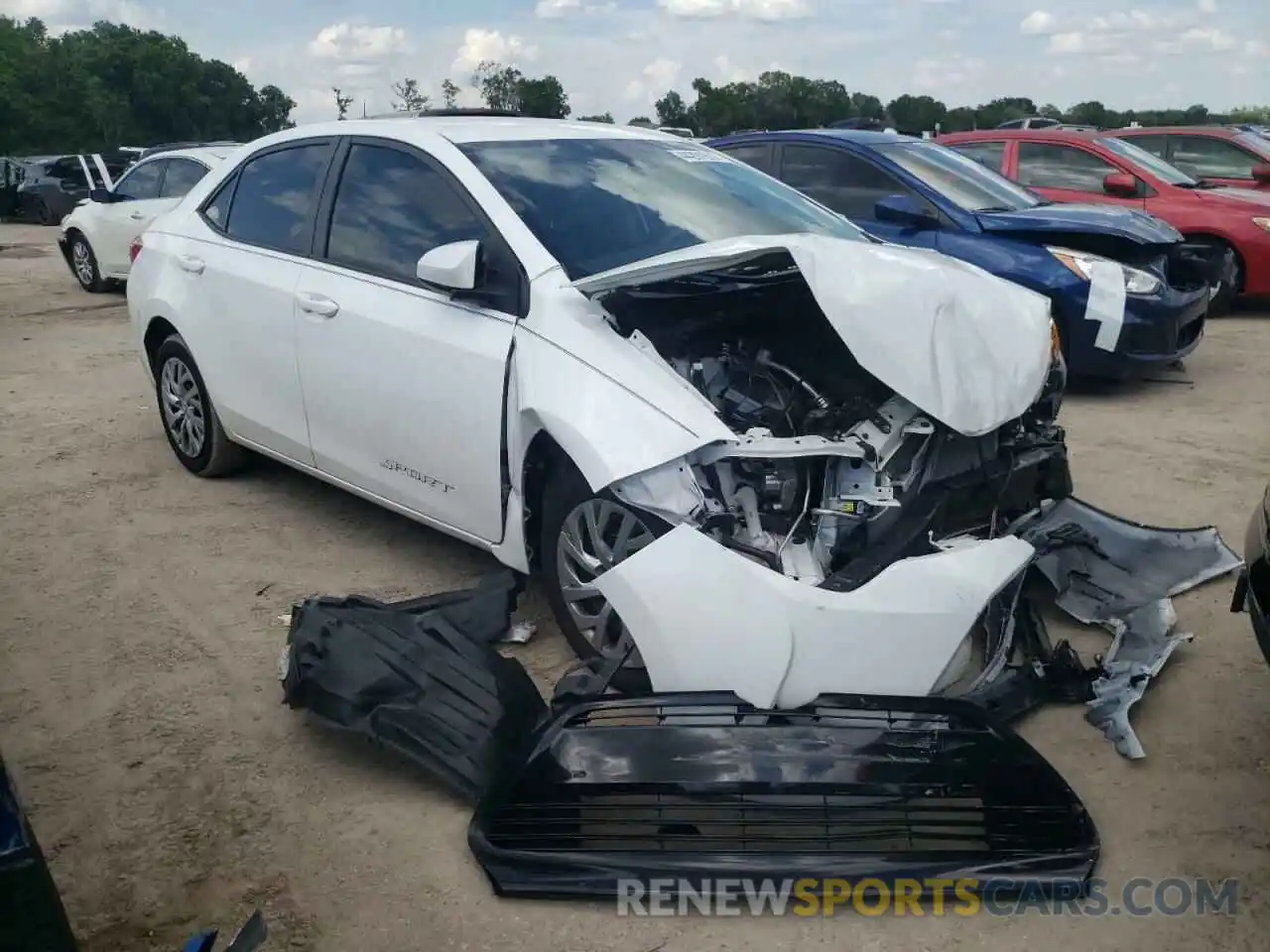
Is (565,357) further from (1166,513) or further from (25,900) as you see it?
(1166,513)

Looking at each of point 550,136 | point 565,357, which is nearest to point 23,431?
point 550,136

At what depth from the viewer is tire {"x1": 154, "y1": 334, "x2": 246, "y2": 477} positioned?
5.20 meters

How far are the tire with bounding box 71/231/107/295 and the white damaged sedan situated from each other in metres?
9.25

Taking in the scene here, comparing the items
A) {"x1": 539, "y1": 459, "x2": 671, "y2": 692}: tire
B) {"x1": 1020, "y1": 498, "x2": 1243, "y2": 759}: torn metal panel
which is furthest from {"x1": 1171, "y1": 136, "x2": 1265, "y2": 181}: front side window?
{"x1": 539, "y1": 459, "x2": 671, "y2": 692}: tire

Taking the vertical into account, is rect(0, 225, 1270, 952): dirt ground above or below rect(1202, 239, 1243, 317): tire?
below

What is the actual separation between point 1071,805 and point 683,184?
2.57m

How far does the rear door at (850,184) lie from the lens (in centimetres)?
701

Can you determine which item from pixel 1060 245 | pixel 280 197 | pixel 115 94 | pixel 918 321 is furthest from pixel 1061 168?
pixel 115 94

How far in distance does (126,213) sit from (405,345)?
9.37 meters

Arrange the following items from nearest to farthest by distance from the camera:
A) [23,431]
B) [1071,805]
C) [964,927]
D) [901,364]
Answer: [964,927]
[1071,805]
[901,364]
[23,431]

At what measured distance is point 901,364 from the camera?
3137mm

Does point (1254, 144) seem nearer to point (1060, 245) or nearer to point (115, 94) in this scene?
point (1060, 245)

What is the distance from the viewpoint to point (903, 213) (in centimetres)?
669

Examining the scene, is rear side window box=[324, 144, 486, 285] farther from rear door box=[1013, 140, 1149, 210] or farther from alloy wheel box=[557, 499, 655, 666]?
rear door box=[1013, 140, 1149, 210]
